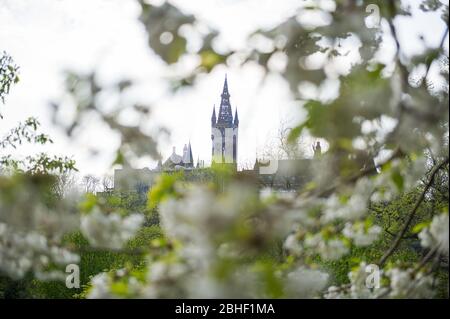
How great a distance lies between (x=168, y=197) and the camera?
121cm

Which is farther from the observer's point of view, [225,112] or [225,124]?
[225,112]

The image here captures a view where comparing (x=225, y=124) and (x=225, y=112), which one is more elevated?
(x=225, y=112)

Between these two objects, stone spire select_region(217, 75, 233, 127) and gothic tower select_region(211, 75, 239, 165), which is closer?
gothic tower select_region(211, 75, 239, 165)

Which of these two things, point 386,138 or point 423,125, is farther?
point 386,138

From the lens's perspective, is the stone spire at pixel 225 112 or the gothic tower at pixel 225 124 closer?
the gothic tower at pixel 225 124

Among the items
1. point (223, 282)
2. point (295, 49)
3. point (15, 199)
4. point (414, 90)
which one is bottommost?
point (223, 282)
